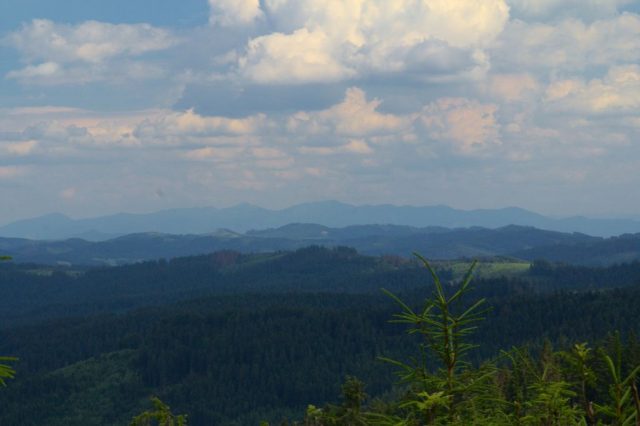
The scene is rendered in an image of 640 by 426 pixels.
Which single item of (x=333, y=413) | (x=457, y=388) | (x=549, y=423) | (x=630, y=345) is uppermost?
(x=457, y=388)

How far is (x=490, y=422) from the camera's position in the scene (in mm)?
13523

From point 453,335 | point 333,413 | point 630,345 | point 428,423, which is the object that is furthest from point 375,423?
point 630,345

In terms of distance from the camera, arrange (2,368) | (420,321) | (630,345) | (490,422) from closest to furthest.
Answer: (2,368)
(420,321)
(490,422)
(630,345)

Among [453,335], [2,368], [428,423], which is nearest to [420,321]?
[453,335]

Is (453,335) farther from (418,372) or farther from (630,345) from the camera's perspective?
(630,345)

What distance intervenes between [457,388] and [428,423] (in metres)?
0.78

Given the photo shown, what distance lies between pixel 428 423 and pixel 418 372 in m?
0.99

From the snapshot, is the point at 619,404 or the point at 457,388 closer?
the point at 619,404

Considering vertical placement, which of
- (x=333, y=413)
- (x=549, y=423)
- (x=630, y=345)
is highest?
(x=549, y=423)

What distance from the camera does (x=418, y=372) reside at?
13602 millimetres

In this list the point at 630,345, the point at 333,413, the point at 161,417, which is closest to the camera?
the point at 161,417

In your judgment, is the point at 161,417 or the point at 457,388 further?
the point at 161,417

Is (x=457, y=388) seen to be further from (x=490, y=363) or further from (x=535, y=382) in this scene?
(x=535, y=382)

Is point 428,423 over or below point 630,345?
over
